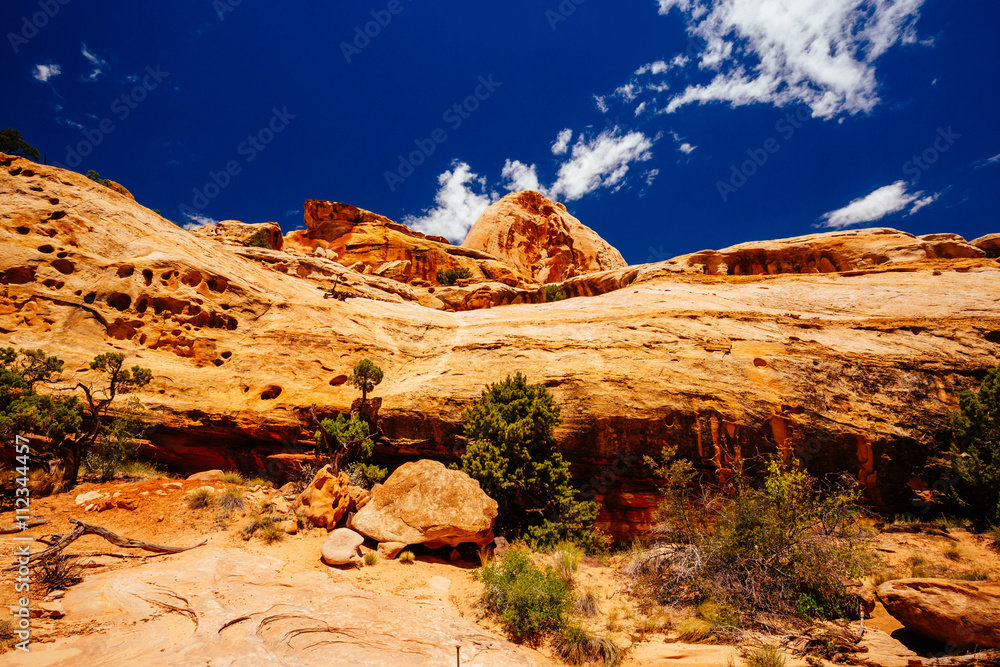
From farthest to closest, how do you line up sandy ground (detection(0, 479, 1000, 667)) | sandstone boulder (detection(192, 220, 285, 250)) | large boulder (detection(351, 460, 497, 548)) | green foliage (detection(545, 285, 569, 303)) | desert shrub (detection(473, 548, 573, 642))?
1. sandstone boulder (detection(192, 220, 285, 250))
2. green foliage (detection(545, 285, 569, 303))
3. large boulder (detection(351, 460, 497, 548))
4. desert shrub (detection(473, 548, 573, 642))
5. sandy ground (detection(0, 479, 1000, 667))

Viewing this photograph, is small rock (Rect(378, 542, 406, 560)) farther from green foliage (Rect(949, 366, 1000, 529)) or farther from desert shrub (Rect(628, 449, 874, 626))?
green foliage (Rect(949, 366, 1000, 529))

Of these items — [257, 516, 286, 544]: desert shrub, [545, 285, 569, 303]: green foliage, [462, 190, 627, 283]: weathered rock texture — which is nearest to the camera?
[257, 516, 286, 544]: desert shrub

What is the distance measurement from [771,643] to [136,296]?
67.1 ft

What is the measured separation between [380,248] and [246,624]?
39796 mm

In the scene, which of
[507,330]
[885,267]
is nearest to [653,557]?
[507,330]

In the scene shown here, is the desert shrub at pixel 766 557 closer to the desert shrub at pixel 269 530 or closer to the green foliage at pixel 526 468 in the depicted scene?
the green foliage at pixel 526 468

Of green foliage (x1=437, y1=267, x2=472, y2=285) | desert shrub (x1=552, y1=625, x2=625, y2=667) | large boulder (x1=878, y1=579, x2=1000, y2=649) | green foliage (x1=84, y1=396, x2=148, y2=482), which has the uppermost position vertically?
green foliage (x1=437, y1=267, x2=472, y2=285)

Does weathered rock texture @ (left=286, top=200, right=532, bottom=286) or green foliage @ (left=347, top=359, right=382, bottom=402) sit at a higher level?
weathered rock texture @ (left=286, top=200, right=532, bottom=286)

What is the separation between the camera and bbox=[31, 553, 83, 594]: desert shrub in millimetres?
6453

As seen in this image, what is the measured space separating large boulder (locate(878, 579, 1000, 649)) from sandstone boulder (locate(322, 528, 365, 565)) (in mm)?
10682

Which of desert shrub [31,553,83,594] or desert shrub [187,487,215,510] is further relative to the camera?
desert shrub [187,487,215,510]

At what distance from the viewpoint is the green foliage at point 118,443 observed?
36.8 feet

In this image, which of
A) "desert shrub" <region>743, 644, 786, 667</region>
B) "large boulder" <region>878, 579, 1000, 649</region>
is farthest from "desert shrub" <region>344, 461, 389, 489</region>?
"large boulder" <region>878, 579, 1000, 649</region>

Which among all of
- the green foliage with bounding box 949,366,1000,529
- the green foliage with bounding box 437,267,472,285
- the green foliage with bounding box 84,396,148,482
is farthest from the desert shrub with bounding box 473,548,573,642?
the green foliage with bounding box 437,267,472,285
